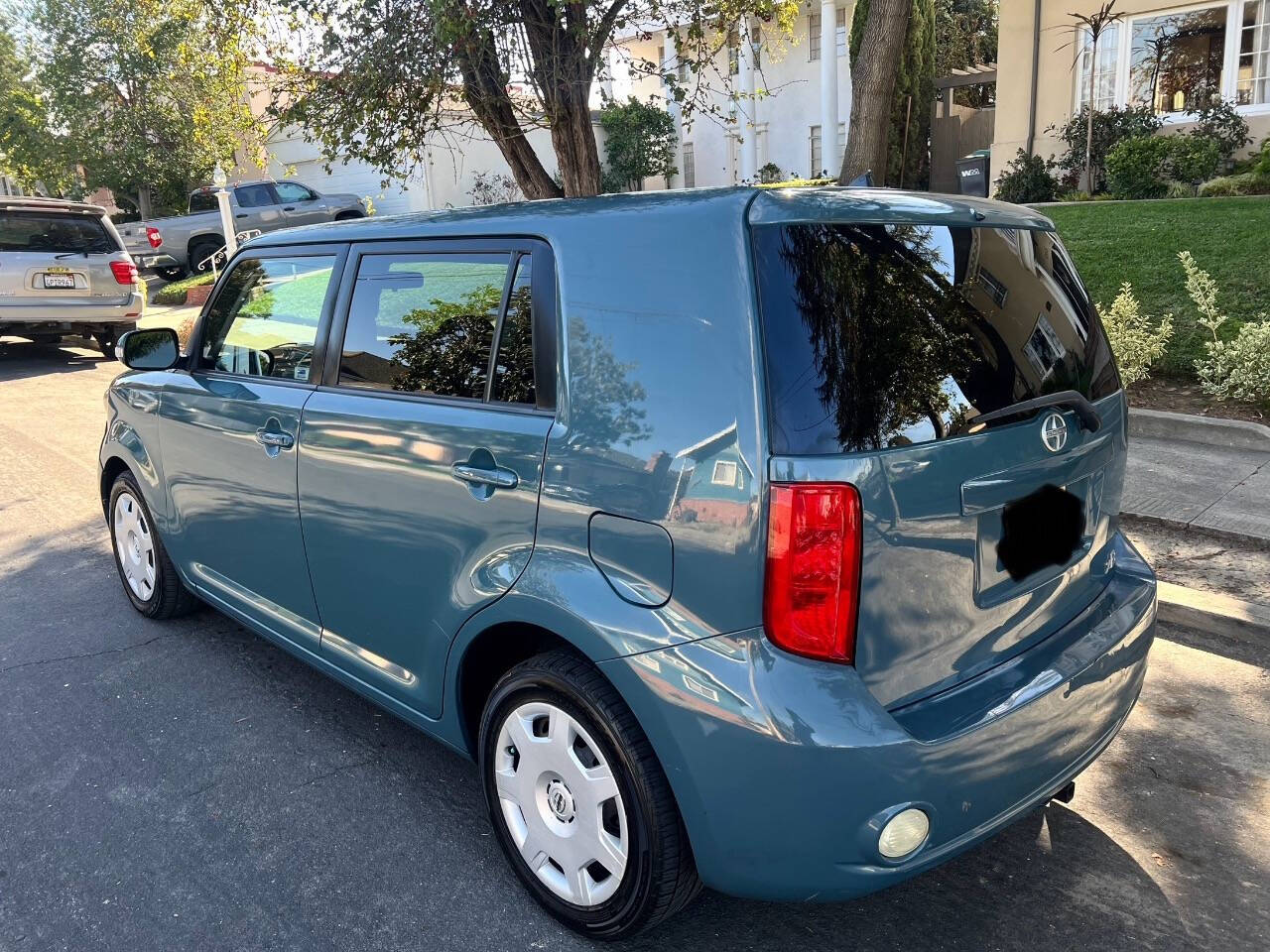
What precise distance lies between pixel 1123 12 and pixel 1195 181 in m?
2.96

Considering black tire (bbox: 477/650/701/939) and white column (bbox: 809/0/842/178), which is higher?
white column (bbox: 809/0/842/178)

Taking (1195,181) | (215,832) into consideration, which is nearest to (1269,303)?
(1195,181)

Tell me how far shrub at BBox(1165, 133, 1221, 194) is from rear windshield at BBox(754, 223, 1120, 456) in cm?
1258

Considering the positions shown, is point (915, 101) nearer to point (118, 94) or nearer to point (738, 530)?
point (118, 94)

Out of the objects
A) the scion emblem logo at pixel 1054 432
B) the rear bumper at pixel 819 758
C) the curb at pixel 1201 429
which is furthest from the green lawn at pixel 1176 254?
the rear bumper at pixel 819 758

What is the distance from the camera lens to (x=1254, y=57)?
45.1ft

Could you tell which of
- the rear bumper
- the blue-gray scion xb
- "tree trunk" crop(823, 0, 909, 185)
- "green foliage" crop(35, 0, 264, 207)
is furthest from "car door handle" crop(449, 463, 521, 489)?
"green foliage" crop(35, 0, 264, 207)

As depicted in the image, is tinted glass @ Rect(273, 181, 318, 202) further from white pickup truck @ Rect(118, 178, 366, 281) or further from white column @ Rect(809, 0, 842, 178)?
white column @ Rect(809, 0, 842, 178)

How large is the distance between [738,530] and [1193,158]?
13.6 meters

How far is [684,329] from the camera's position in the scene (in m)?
2.22

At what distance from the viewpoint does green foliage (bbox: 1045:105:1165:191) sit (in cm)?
1413

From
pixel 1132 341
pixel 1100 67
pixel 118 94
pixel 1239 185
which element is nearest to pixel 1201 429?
pixel 1132 341

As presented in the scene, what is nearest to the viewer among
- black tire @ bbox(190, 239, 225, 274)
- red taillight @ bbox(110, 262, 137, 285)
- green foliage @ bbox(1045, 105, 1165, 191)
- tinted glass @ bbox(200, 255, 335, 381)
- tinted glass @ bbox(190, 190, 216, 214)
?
tinted glass @ bbox(200, 255, 335, 381)

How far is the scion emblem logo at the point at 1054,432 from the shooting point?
2.41 meters
